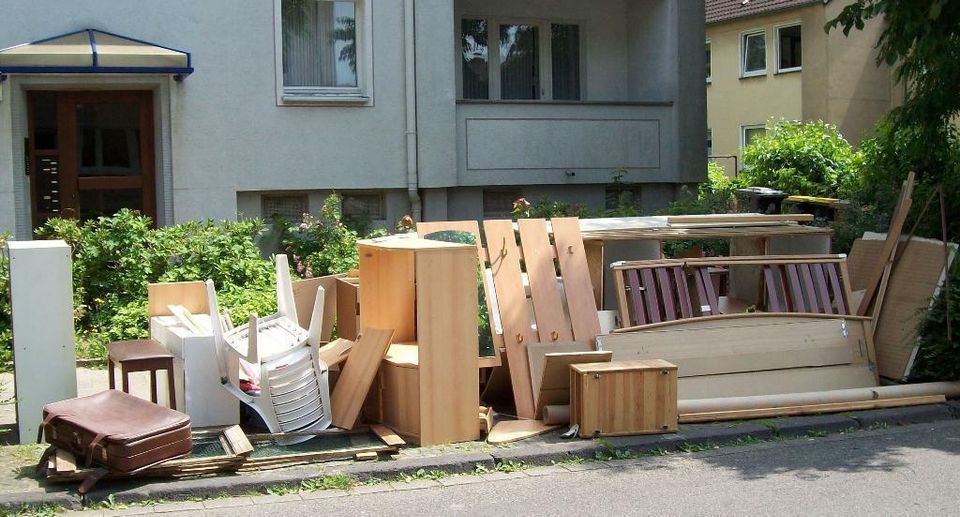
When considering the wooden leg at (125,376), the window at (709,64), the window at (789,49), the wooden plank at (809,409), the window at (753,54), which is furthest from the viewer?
the window at (709,64)

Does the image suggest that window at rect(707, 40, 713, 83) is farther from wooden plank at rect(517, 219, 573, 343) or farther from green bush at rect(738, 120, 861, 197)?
wooden plank at rect(517, 219, 573, 343)

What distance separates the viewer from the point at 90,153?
1388 centimetres

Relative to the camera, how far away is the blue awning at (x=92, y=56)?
12891 millimetres

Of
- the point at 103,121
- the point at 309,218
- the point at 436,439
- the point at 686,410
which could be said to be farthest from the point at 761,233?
the point at 103,121

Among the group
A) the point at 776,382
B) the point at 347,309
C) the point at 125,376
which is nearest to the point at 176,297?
the point at 347,309

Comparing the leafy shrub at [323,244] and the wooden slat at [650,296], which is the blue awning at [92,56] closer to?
the leafy shrub at [323,244]

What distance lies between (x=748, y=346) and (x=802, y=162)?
478 inches

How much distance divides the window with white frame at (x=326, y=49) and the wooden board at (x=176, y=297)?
17.7 ft

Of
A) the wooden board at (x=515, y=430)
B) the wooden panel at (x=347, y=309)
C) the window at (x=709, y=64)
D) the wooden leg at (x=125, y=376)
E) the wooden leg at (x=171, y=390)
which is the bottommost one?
the wooden board at (x=515, y=430)

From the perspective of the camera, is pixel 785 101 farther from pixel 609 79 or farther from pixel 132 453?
pixel 132 453

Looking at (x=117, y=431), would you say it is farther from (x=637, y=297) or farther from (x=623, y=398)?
(x=637, y=297)

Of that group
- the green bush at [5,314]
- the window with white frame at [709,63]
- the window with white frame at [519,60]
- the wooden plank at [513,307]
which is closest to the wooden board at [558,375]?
the wooden plank at [513,307]

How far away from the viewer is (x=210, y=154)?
14.0m

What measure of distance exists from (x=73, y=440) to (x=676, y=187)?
37.5 ft
